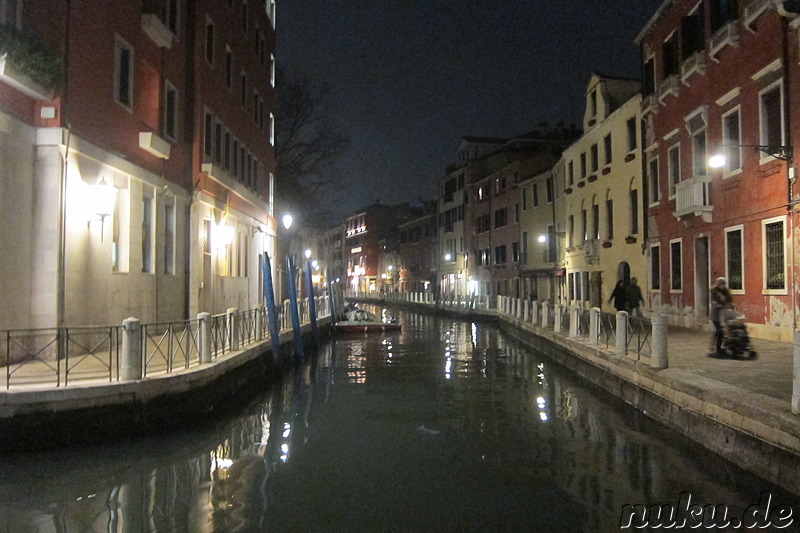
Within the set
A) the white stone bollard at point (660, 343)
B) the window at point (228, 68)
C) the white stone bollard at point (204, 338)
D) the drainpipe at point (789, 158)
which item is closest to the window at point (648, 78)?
the drainpipe at point (789, 158)

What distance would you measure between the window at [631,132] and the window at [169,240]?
16849 mm

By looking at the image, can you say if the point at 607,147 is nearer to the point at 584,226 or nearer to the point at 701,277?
the point at 584,226

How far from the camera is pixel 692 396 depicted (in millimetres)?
9516

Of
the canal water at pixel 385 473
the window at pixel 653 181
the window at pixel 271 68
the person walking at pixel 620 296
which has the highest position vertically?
the window at pixel 271 68

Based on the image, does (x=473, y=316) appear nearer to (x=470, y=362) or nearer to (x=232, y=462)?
(x=470, y=362)

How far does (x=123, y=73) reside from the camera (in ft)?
48.2

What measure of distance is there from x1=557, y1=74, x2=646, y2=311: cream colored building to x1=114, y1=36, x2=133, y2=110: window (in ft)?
52.9

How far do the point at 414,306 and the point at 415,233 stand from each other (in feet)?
64.1

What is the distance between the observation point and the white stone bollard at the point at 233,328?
47.4 ft

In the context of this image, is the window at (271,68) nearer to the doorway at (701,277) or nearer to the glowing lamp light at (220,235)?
the glowing lamp light at (220,235)

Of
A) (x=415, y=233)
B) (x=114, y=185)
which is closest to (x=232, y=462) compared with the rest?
(x=114, y=185)

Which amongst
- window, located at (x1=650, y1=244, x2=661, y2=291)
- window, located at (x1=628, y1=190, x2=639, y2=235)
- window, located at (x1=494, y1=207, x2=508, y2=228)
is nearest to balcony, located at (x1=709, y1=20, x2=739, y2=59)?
window, located at (x1=650, y1=244, x2=661, y2=291)

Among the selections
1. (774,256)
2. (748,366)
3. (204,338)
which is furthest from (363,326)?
(748,366)

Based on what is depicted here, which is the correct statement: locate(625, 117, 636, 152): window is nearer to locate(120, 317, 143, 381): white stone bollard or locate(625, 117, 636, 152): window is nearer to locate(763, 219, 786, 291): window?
locate(763, 219, 786, 291): window
